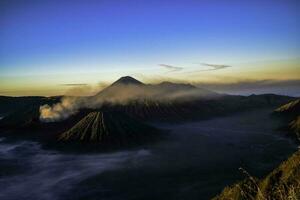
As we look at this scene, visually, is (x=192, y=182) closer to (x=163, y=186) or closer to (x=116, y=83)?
(x=163, y=186)

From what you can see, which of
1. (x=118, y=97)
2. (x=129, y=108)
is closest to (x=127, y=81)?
(x=118, y=97)

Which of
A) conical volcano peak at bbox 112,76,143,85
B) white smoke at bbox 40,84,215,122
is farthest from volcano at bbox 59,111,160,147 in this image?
conical volcano peak at bbox 112,76,143,85

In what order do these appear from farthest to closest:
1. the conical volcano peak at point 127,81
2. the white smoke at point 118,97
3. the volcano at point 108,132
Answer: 1. the conical volcano peak at point 127,81
2. the white smoke at point 118,97
3. the volcano at point 108,132

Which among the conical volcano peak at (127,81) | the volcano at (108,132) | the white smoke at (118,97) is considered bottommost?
the volcano at (108,132)

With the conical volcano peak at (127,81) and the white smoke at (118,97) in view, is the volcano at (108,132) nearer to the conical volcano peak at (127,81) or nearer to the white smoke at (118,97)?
the white smoke at (118,97)

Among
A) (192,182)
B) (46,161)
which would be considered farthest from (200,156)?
(46,161)

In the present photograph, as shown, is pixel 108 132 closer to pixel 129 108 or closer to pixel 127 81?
pixel 129 108

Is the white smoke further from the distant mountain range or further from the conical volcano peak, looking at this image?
the conical volcano peak

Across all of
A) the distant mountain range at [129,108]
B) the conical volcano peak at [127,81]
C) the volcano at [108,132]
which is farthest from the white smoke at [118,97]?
the volcano at [108,132]

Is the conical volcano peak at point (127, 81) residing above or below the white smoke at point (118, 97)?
above
